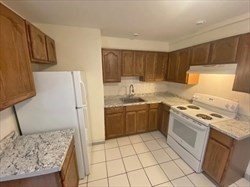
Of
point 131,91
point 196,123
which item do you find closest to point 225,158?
point 196,123

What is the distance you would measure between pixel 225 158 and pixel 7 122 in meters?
2.74

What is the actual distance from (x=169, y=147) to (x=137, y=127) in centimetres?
82

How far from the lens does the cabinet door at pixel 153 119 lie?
119 inches

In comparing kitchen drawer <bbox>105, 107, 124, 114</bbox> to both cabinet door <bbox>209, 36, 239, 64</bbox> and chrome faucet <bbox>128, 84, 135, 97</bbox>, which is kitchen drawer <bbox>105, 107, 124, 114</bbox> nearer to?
chrome faucet <bbox>128, 84, 135, 97</bbox>

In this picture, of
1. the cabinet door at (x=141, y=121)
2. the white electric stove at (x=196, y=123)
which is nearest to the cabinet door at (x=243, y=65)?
the white electric stove at (x=196, y=123)

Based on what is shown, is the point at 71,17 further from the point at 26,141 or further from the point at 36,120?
the point at 26,141

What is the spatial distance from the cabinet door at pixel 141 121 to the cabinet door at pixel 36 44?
2.14 metres

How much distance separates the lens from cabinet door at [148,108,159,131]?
3.02 meters

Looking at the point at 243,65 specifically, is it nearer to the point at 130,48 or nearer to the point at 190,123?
the point at 190,123

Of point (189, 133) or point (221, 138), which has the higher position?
point (221, 138)

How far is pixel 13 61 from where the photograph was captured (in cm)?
106

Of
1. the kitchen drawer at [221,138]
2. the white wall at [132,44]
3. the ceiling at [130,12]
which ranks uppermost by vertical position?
the ceiling at [130,12]

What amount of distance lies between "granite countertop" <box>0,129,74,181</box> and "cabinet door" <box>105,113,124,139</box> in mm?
1186

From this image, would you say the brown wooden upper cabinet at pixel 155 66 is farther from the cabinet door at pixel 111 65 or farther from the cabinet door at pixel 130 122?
the cabinet door at pixel 130 122
